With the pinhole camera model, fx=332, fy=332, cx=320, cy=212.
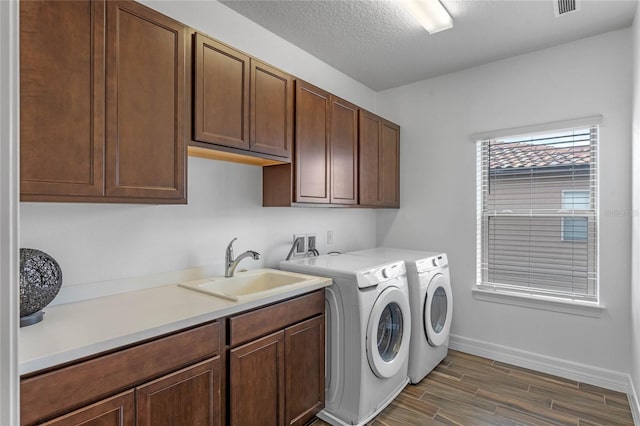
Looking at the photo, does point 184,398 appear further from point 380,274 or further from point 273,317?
point 380,274

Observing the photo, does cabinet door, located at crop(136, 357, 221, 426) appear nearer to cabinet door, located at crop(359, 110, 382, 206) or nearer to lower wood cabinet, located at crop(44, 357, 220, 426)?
lower wood cabinet, located at crop(44, 357, 220, 426)

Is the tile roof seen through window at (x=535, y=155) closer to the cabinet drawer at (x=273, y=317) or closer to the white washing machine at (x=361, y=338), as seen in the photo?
the white washing machine at (x=361, y=338)

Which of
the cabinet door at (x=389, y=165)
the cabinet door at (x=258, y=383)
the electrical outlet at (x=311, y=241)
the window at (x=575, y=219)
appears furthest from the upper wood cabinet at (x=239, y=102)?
the window at (x=575, y=219)

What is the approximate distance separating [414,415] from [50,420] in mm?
1989

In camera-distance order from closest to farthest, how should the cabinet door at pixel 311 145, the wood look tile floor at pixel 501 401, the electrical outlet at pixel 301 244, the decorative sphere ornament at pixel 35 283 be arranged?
the decorative sphere ornament at pixel 35 283 → the wood look tile floor at pixel 501 401 → the cabinet door at pixel 311 145 → the electrical outlet at pixel 301 244

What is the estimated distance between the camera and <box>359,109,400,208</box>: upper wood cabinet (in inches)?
118

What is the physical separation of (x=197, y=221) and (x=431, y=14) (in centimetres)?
205

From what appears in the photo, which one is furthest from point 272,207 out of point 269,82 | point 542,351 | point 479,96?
point 542,351

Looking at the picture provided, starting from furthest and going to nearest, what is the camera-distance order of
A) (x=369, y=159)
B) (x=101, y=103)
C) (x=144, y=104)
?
(x=369, y=159) < (x=144, y=104) < (x=101, y=103)

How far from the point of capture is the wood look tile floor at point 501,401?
2.13 meters

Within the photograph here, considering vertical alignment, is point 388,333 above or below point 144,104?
below

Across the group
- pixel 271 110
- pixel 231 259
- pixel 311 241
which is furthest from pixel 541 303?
pixel 271 110

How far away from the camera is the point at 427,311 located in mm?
2598

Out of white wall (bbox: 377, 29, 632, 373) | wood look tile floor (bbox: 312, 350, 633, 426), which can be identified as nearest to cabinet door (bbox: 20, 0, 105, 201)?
wood look tile floor (bbox: 312, 350, 633, 426)
